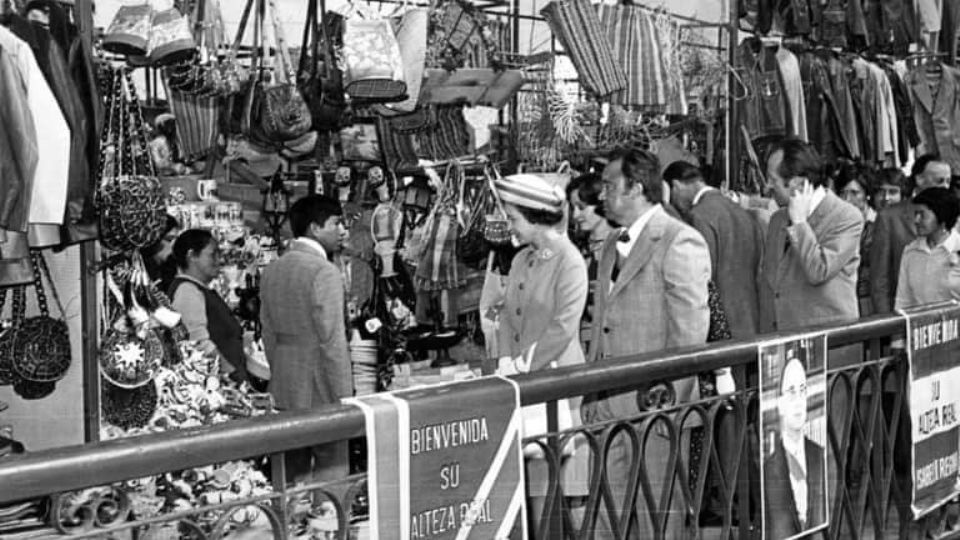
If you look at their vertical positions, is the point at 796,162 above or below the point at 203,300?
above

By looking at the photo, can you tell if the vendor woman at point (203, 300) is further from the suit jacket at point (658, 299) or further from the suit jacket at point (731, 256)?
the suit jacket at point (731, 256)

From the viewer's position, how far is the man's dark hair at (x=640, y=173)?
16.4ft

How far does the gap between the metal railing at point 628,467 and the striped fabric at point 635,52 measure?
7.50 ft

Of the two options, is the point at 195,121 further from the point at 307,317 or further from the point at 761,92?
the point at 761,92

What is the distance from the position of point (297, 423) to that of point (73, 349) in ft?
8.57

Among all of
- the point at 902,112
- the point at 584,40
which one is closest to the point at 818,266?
the point at 584,40

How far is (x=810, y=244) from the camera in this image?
5766mm

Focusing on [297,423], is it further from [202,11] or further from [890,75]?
[890,75]

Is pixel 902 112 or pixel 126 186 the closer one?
pixel 126 186

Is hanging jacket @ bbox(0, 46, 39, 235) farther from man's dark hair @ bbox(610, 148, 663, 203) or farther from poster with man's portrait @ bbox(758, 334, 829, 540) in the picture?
poster with man's portrait @ bbox(758, 334, 829, 540)

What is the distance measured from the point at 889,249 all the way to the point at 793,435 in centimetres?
372

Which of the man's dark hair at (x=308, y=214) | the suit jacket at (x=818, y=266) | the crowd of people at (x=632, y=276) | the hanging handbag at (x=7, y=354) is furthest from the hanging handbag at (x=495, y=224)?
the hanging handbag at (x=7, y=354)

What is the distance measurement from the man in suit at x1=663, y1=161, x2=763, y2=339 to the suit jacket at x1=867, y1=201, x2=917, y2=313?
1.10 meters

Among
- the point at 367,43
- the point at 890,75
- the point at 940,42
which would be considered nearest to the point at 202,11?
the point at 367,43
